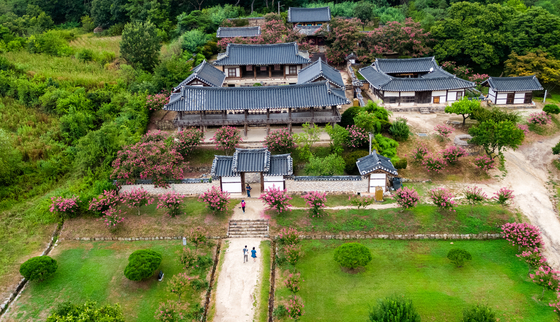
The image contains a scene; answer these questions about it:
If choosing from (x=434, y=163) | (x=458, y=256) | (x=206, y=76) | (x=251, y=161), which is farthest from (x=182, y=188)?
(x=458, y=256)

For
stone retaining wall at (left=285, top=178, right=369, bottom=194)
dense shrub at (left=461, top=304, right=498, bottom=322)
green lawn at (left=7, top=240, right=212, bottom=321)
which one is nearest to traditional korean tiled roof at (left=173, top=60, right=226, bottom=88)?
stone retaining wall at (left=285, top=178, right=369, bottom=194)

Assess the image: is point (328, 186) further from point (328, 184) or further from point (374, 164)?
point (374, 164)

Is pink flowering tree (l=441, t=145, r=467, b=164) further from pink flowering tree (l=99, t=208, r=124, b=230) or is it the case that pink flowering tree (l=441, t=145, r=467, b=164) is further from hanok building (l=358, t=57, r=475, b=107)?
pink flowering tree (l=99, t=208, r=124, b=230)

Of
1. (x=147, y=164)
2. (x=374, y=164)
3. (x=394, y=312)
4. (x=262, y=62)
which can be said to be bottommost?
(x=394, y=312)

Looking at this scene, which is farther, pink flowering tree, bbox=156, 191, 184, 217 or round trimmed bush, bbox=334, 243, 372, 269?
pink flowering tree, bbox=156, 191, 184, 217

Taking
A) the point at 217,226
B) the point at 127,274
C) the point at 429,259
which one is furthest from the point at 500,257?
the point at 127,274

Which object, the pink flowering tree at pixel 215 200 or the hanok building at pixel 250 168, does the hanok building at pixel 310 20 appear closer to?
the hanok building at pixel 250 168

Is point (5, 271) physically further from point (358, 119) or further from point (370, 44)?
point (370, 44)
